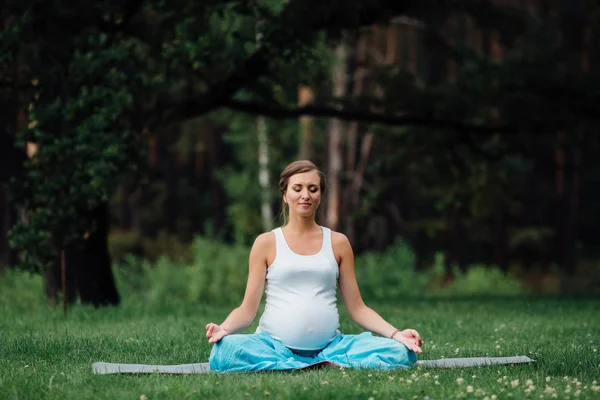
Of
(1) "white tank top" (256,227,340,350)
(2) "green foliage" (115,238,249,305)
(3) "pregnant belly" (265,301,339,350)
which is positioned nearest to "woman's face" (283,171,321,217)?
(1) "white tank top" (256,227,340,350)

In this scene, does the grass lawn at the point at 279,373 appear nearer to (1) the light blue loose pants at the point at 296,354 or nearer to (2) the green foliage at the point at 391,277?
(1) the light blue loose pants at the point at 296,354

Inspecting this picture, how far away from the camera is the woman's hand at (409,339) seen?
7.08m

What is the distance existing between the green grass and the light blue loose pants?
21 centimetres

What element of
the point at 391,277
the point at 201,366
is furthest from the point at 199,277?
the point at 201,366

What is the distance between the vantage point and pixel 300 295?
23.9 ft

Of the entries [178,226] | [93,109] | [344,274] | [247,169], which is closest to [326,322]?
[344,274]

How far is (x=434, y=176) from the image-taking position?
37.7 metres

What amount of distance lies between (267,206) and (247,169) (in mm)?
2592

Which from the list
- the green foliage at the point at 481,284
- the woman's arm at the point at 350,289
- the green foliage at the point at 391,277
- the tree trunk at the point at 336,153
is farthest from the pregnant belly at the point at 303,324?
the tree trunk at the point at 336,153

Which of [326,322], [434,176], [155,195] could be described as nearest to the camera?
[326,322]

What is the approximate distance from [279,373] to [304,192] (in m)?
1.25

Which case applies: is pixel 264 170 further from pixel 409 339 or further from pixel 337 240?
pixel 409 339

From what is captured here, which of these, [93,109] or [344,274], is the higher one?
[93,109]

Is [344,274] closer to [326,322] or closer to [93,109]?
[326,322]
